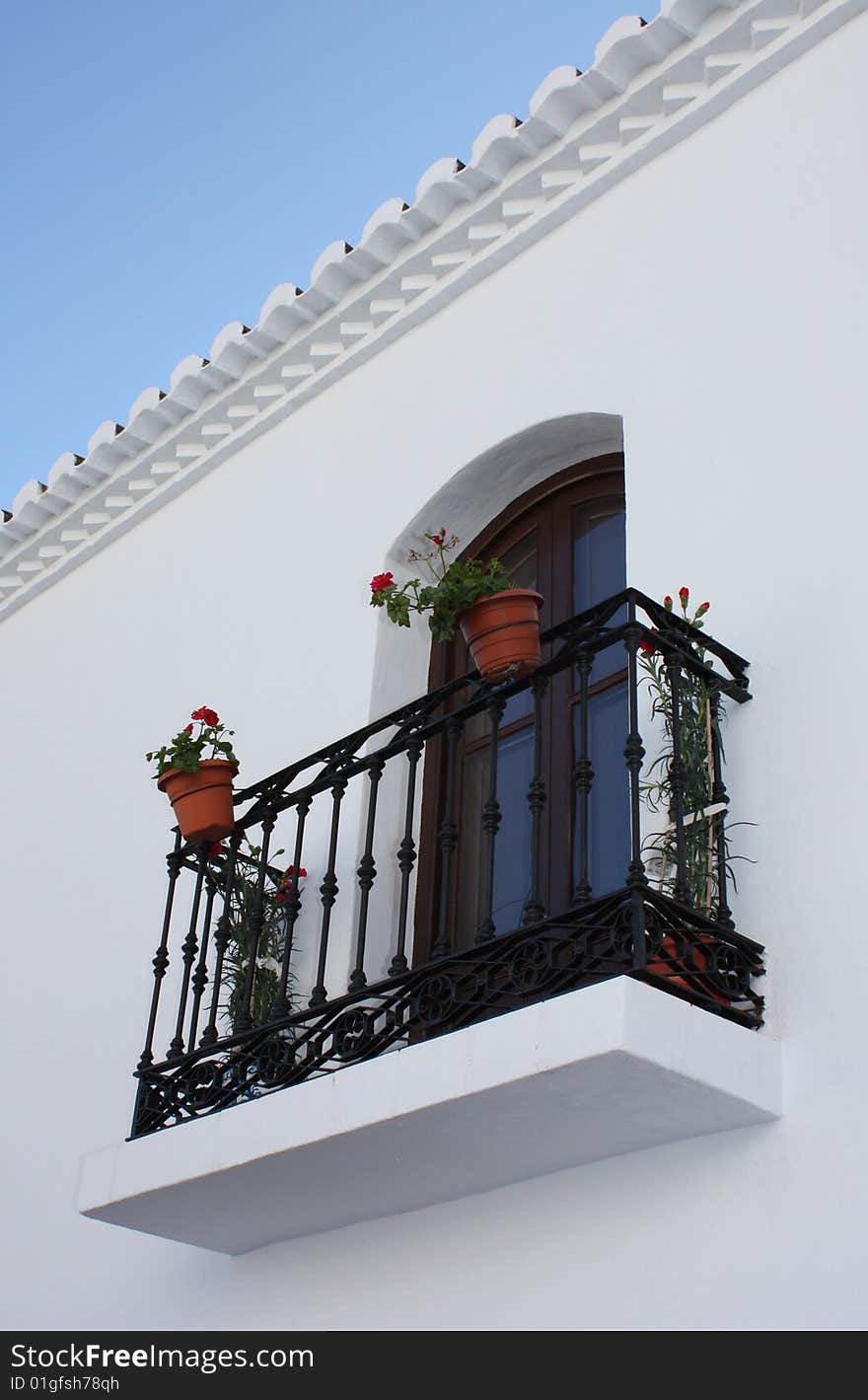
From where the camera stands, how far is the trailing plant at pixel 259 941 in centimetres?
539

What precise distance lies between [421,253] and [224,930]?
3.13 metres

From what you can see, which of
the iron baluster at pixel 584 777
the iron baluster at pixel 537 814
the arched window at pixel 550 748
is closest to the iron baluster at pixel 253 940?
the arched window at pixel 550 748

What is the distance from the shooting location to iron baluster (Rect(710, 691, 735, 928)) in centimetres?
430

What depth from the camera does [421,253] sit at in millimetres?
6766

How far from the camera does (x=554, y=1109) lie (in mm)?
4172

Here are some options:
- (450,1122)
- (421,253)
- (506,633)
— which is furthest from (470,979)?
(421,253)

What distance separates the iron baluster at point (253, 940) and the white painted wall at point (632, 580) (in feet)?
1.31

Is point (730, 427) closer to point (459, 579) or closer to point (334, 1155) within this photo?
point (459, 579)

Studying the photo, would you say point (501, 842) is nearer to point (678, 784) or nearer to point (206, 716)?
point (206, 716)

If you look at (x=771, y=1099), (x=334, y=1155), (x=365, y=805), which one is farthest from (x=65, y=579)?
(x=771, y=1099)

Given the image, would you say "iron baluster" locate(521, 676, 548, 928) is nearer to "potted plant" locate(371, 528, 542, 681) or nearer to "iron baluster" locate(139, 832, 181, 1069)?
"potted plant" locate(371, 528, 542, 681)

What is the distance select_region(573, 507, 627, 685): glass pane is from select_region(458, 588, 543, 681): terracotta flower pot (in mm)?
711

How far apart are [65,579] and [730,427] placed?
4.31 m

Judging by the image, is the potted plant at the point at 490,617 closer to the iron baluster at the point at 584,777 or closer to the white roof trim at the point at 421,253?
the iron baluster at the point at 584,777
